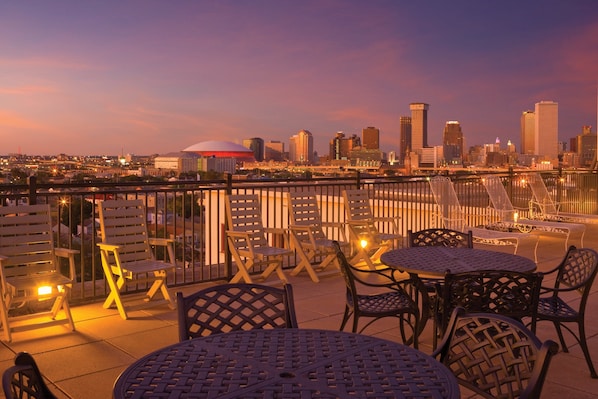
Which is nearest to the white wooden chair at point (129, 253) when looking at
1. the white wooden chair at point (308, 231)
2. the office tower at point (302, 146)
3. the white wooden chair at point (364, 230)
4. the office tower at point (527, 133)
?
the white wooden chair at point (308, 231)

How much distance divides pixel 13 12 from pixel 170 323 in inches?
717

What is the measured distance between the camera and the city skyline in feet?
74.2

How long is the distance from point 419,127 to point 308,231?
70.3 meters

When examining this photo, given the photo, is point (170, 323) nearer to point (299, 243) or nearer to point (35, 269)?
point (35, 269)

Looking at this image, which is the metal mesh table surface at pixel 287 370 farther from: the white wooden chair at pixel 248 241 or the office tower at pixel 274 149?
the office tower at pixel 274 149

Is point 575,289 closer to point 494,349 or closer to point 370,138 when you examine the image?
point 494,349

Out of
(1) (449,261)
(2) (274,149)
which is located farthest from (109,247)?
(2) (274,149)

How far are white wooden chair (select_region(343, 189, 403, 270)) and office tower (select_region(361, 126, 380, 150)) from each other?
46645 mm

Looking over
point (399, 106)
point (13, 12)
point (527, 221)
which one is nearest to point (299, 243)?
point (527, 221)

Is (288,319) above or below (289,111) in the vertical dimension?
below

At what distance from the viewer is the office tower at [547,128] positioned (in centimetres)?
3574

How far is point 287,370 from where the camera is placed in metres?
2.10

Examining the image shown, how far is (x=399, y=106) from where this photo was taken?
1655 inches

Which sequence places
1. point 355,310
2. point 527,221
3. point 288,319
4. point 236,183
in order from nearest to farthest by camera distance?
point 288,319, point 355,310, point 236,183, point 527,221
